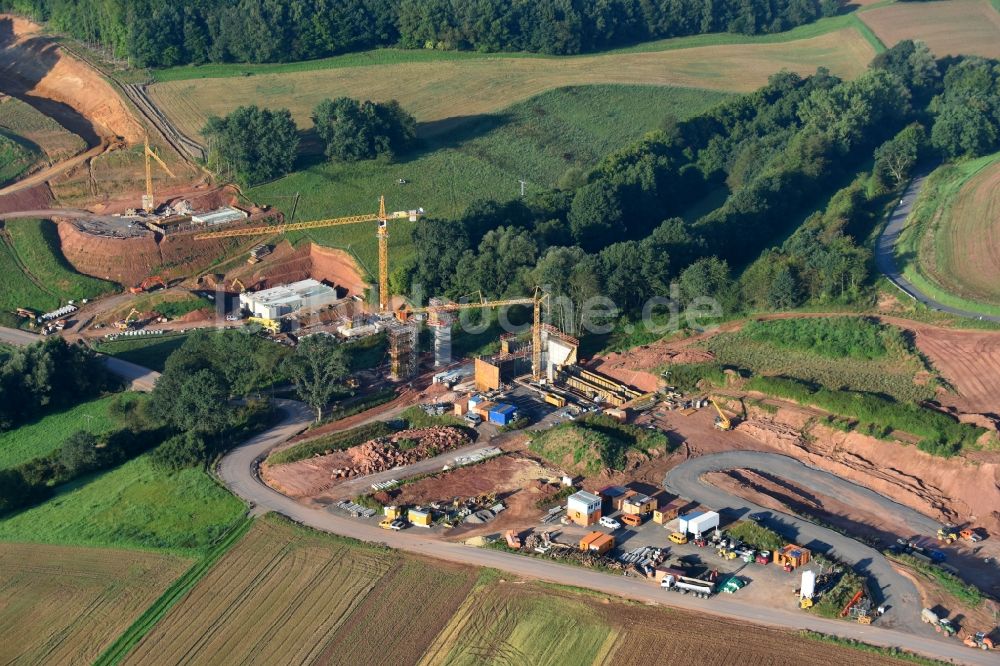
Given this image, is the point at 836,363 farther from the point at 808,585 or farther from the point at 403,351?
the point at 403,351

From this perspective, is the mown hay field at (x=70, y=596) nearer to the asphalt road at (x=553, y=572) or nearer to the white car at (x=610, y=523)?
the asphalt road at (x=553, y=572)

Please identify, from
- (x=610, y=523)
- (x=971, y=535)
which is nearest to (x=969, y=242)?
(x=971, y=535)

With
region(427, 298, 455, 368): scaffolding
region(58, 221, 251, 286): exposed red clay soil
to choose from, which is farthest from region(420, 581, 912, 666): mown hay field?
region(58, 221, 251, 286): exposed red clay soil

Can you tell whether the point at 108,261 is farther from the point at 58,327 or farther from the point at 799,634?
the point at 799,634

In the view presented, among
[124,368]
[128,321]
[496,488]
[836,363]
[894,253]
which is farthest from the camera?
[128,321]

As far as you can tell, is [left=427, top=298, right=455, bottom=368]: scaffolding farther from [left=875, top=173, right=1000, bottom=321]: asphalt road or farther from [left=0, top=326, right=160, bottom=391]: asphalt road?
[left=875, top=173, right=1000, bottom=321]: asphalt road

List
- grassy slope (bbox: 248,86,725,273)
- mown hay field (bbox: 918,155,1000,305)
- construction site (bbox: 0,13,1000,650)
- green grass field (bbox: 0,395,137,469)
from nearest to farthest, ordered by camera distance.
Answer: construction site (bbox: 0,13,1000,650) < green grass field (bbox: 0,395,137,469) < mown hay field (bbox: 918,155,1000,305) < grassy slope (bbox: 248,86,725,273)
